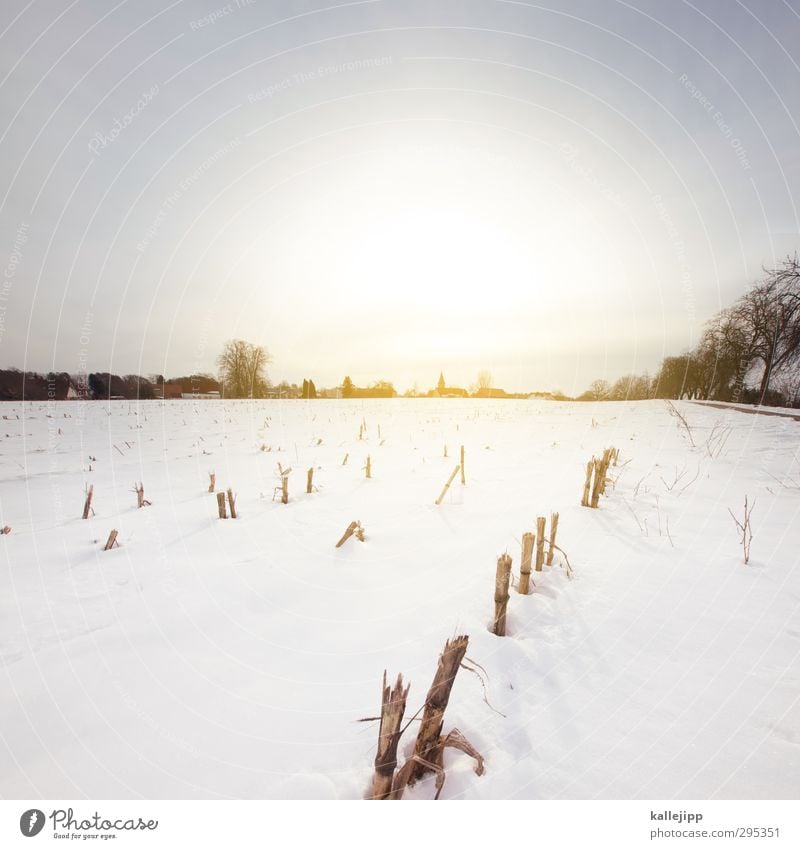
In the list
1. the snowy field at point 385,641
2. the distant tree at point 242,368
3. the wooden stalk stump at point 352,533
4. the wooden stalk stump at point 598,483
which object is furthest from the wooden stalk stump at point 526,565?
the distant tree at point 242,368

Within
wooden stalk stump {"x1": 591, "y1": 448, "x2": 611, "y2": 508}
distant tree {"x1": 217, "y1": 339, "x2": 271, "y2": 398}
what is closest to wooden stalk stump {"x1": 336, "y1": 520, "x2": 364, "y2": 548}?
wooden stalk stump {"x1": 591, "y1": 448, "x2": 611, "y2": 508}

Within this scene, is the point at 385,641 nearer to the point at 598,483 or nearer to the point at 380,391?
the point at 598,483

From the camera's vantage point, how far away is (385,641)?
3561mm

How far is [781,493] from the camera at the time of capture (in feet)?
24.4

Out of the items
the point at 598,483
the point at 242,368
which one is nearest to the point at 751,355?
the point at 598,483

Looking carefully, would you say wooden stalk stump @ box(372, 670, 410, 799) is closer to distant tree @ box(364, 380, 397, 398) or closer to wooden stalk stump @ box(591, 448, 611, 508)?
wooden stalk stump @ box(591, 448, 611, 508)

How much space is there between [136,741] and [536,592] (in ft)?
13.2

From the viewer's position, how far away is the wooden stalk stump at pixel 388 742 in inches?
79.3
